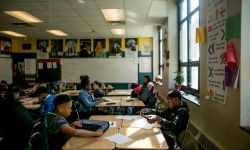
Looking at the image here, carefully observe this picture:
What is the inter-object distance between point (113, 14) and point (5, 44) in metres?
5.97

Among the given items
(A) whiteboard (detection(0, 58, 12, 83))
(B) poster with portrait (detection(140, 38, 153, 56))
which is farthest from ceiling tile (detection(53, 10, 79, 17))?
(A) whiteboard (detection(0, 58, 12, 83))

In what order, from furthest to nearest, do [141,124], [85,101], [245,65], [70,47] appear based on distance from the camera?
[70,47]
[85,101]
[141,124]
[245,65]

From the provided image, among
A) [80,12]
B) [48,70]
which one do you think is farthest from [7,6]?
[48,70]

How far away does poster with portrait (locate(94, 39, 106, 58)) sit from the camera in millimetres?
10508

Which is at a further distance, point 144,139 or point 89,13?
point 89,13

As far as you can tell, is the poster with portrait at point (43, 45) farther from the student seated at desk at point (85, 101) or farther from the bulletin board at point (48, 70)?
the student seated at desk at point (85, 101)

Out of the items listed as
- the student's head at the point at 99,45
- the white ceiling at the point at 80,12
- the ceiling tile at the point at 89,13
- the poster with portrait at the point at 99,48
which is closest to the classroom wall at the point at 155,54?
the white ceiling at the point at 80,12

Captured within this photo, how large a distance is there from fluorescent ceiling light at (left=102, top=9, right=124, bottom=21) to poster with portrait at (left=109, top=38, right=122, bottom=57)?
358 centimetres

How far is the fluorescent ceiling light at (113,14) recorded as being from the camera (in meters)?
5.94

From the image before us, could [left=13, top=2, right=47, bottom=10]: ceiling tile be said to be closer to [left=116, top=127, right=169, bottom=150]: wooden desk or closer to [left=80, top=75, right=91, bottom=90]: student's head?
[left=80, top=75, right=91, bottom=90]: student's head

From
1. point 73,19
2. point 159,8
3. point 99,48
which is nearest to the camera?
point 159,8

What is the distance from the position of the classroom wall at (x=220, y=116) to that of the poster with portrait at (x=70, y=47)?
304 inches

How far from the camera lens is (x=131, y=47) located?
10.4 meters

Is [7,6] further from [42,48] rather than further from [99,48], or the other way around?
[42,48]
